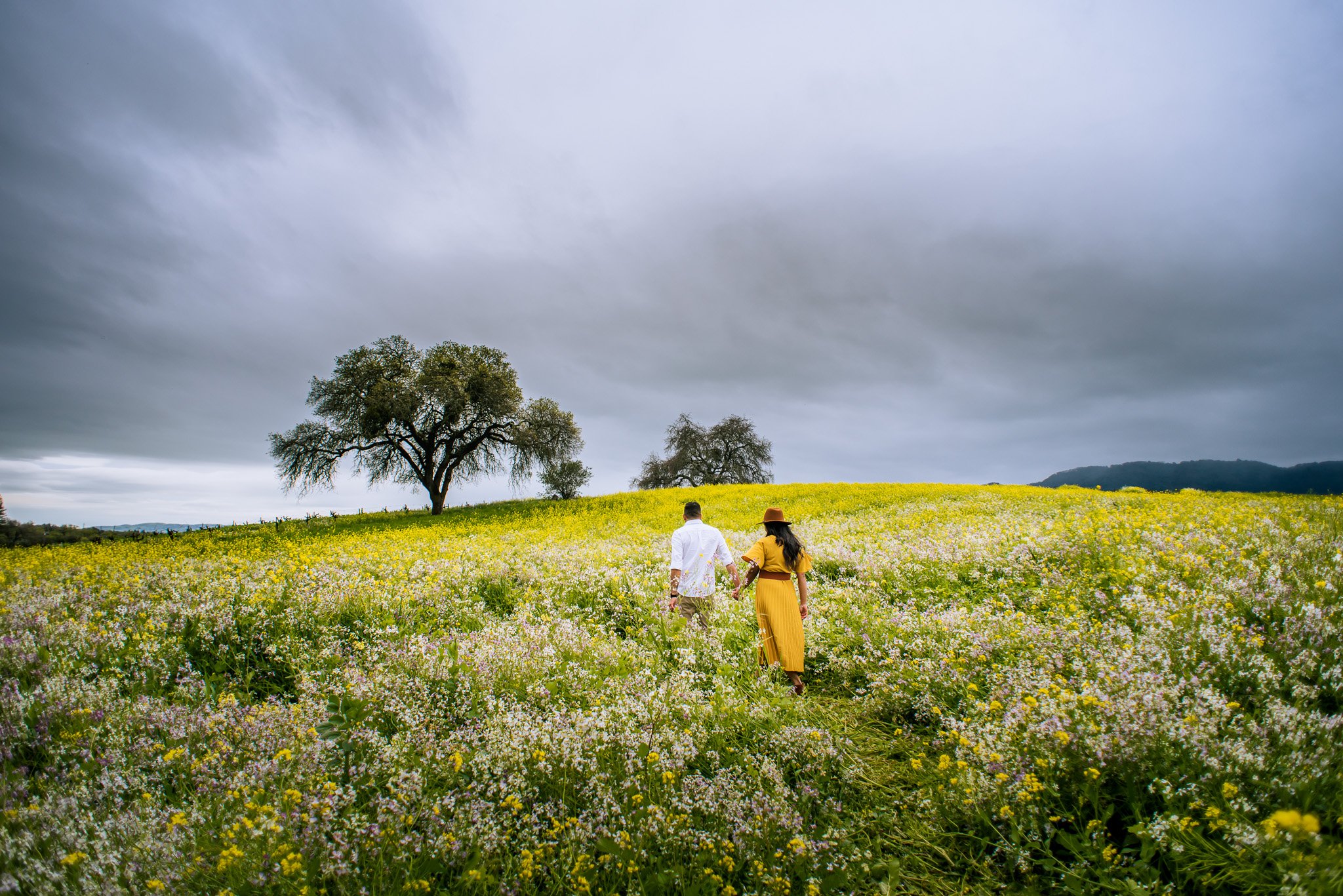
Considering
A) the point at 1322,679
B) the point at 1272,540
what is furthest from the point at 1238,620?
the point at 1272,540

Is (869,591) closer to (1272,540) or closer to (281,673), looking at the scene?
(1272,540)

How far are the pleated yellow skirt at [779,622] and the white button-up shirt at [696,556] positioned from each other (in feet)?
4.33

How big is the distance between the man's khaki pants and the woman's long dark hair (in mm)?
1918

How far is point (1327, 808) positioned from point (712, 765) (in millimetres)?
4005

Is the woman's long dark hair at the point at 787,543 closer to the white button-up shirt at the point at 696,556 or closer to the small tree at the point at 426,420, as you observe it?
the white button-up shirt at the point at 696,556

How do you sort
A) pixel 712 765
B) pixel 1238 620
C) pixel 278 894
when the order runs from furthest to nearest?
pixel 1238 620
pixel 712 765
pixel 278 894

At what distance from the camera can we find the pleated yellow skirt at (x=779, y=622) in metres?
6.48

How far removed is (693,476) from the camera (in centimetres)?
6222

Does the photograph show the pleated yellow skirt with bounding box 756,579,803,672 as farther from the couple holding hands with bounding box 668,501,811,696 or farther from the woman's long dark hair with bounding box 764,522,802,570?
the woman's long dark hair with bounding box 764,522,802,570

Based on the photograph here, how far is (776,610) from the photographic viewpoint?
6594 mm

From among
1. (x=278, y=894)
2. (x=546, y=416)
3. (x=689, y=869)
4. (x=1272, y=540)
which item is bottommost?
(x=689, y=869)

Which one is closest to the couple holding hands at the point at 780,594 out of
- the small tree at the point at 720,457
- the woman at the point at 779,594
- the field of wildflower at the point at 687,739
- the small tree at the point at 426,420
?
the woman at the point at 779,594

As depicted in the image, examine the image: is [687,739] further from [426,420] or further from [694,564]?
[426,420]

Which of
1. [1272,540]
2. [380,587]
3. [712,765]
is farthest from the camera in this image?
[380,587]
